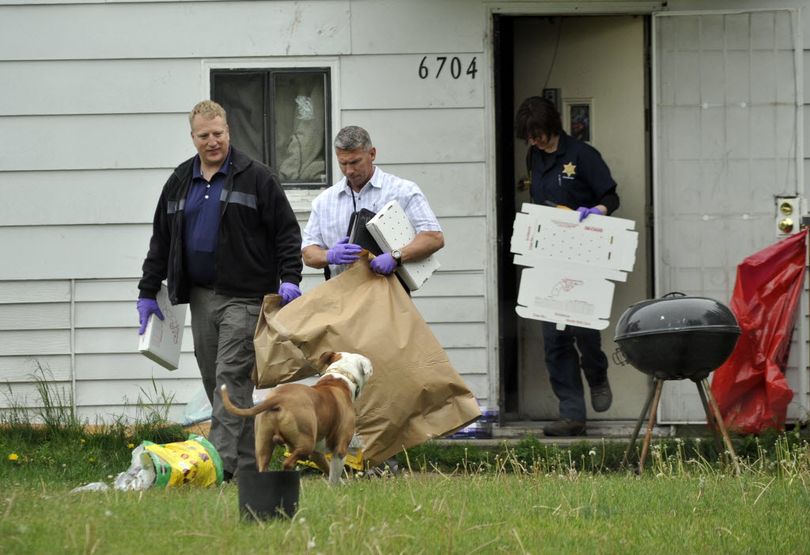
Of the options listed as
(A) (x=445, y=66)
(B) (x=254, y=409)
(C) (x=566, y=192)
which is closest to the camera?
(B) (x=254, y=409)

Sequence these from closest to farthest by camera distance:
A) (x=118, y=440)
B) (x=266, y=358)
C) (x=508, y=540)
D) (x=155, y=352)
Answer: (x=508, y=540)
(x=266, y=358)
(x=155, y=352)
(x=118, y=440)

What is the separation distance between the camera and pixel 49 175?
374 inches

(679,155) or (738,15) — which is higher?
(738,15)

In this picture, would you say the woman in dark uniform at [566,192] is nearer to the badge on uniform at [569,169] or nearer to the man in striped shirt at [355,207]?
the badge on uniform at [569,169]

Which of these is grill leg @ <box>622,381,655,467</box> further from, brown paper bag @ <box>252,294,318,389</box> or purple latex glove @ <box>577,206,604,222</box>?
brown paper bag @ <box>252,294,318,389</box>

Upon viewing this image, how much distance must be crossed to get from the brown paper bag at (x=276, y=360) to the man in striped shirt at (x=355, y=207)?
2.06 feet

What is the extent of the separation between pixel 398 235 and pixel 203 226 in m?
1.03

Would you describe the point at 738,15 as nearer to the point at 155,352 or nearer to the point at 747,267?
the point at 747,267

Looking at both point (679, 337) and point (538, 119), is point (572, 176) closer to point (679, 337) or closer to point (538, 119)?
point (538, 119)

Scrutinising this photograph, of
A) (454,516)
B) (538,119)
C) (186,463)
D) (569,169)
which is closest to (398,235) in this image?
(186,463)

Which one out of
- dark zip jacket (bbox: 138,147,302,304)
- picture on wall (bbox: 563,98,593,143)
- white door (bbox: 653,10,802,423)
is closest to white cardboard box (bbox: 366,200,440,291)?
dark zip jacket (bbox: 138,147,302,304)

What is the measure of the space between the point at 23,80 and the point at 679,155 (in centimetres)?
434

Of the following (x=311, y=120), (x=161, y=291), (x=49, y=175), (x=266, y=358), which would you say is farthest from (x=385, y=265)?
(x=49, y=175)

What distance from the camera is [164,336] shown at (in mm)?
7824
